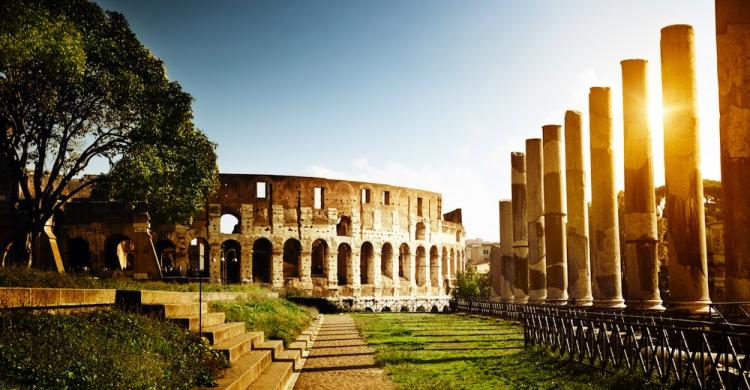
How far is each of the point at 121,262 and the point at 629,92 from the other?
28.1 m

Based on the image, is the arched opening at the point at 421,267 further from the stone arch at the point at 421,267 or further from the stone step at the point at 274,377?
the stone step at the point at 274,377

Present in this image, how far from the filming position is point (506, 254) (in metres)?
25.8

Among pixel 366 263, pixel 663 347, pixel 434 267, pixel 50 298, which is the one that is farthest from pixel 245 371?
pixel 434 267

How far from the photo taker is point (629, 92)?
13.9 metres

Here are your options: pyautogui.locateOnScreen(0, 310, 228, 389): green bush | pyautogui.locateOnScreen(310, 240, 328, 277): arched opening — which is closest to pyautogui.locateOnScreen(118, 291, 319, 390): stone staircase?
pyautogui.locateOnScreen(0, 310, 228, 389): green bush

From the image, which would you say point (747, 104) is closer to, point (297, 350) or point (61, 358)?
point (297, 350)

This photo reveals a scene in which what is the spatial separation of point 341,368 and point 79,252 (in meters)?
27.3

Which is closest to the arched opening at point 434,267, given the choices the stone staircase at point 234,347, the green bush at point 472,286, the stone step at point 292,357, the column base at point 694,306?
the green bush at point 472,286

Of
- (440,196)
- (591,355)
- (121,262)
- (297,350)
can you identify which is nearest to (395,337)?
(297,350)

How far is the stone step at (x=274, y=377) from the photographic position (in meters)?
7.45

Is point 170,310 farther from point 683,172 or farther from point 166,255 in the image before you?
point 166,255

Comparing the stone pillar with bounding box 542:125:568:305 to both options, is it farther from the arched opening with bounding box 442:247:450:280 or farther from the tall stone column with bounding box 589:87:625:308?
the arched opening with bounding box 442:247:450:280

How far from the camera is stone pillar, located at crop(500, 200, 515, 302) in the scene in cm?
2545

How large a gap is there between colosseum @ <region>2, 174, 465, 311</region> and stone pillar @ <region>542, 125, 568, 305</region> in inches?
590
